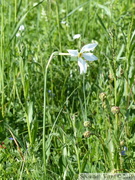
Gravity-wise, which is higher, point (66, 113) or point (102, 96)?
point (102, 96)

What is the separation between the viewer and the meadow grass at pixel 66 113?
170 cm

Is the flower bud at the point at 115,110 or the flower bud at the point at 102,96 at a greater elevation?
the flower bud at the point at 102,96

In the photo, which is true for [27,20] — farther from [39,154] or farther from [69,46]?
[39,154]

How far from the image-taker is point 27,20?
399 cm

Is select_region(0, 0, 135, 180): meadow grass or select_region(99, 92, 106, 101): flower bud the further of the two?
select_region(0, 0, 135, 180): meadow grass

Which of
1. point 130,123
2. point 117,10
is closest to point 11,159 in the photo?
point 130,123

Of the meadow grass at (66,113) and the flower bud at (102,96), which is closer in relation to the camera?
the flower bud at (102,96)

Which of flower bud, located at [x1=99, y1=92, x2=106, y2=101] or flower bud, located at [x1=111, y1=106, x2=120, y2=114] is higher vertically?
flower bud, located at [x1=99, y1=92, x2=106, y2=101]

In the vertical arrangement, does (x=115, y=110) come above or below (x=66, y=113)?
above

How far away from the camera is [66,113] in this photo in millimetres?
2133

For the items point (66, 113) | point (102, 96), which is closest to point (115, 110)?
point (102, 96)

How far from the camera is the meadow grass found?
1704 millimetres

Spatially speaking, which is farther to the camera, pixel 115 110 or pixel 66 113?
pixel 66 113

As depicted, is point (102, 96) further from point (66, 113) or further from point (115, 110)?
point (66, 113)
